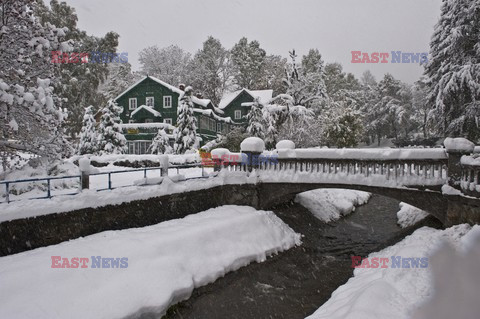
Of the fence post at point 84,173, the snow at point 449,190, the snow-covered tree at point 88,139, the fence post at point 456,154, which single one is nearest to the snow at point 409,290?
the snow at point 449,190

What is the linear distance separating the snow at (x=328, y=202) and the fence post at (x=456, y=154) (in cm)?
675

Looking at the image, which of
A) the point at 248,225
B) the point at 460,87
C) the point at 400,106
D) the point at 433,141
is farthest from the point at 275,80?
the point at 248,225

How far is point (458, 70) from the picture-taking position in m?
22.2

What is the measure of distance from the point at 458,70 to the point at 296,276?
68.4ft

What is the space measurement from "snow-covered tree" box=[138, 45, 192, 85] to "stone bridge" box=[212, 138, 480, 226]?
150ft

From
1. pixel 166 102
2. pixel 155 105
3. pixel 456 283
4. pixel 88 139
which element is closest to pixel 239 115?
pixel 166 102

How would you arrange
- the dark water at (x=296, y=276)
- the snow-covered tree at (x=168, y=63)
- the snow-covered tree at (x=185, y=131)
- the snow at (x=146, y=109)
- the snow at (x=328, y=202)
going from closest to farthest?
1. the dark water at (x=296, y=276)
2. the snow at (x=328, y=202)
3. the snow-covered tree at (x=185, y=131)
4. the snow at (x=146, y=109)
5. the snow-covered tree at (x=168, y=63)

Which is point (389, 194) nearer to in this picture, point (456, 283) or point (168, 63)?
point (456, 283)

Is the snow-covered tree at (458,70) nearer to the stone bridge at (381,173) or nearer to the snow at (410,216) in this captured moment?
the snow at (410,216)

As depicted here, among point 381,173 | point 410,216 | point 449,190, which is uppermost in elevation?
point 381,173

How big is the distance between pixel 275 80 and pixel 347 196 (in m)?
39.7

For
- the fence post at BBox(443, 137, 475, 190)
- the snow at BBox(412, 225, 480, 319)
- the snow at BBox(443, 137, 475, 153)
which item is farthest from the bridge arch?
the snow at BBox(412, 225, 480, 319)

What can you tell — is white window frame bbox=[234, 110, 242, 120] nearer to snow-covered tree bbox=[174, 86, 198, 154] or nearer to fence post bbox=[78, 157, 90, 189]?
snow-covered tree bbox=[174, 86, 198, 154]

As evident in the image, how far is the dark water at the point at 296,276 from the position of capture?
8305mm
